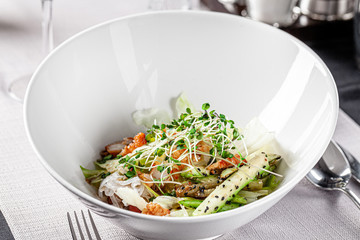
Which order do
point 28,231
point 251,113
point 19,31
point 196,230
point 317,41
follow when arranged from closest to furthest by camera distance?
point 196,230
point 28,231
point 251,113
point 19,31
point 317,41

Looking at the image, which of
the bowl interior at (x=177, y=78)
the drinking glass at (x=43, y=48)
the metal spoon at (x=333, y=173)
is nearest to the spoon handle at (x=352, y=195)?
the metal spoon at (x=333, y=173)

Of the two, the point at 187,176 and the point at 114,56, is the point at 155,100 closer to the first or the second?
the point at 114,56

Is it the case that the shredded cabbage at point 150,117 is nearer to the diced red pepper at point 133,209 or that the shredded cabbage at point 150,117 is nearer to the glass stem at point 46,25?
the diced red pepper at point 133,209

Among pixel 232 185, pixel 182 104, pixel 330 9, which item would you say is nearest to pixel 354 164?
pixel 232 185

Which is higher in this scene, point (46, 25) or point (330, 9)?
point (46, 25)

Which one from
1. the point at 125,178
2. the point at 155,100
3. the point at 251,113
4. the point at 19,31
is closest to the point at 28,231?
the point at 125,178

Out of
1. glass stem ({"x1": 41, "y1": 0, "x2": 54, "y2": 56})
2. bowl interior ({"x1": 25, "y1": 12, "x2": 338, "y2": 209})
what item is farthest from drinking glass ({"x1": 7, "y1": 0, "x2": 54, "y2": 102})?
bowl interior ({"x1": 25, "y1": 12, "x2": 338, "y2": 209})

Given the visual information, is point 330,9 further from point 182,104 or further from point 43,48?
point 43,48
